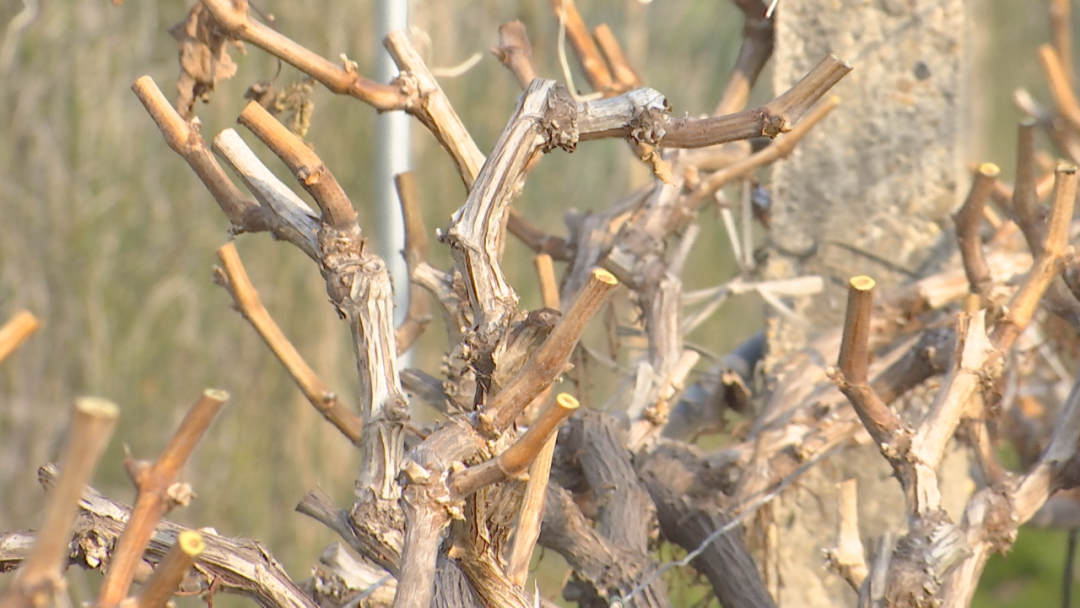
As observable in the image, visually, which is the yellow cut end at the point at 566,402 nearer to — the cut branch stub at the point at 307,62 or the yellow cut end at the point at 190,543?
the yellow cut end at the point at 190,543

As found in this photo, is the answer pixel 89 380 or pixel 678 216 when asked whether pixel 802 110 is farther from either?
pixel 89 380

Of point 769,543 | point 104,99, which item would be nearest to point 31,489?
point 104,99

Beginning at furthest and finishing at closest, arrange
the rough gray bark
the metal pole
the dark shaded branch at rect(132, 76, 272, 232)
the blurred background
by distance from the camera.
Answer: the blurred background, the rough gray bark, the metal pole, the dark shaded branch at rect(132, 76, 272, 232)

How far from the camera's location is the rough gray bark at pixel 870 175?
3.37 ft

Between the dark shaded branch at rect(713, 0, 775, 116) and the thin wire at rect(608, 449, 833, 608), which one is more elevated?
the dark shaded branch at rect(713, 0, 775, 116)

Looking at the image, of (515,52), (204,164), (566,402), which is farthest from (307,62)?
(566,402)

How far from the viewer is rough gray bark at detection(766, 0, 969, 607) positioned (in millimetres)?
1028

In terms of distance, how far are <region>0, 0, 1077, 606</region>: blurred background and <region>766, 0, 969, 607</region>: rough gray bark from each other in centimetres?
65

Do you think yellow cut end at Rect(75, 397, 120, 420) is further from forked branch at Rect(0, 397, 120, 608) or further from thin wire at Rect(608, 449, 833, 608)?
thin wire at Rect(608, 449, 833, 608)

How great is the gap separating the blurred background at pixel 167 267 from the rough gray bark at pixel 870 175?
65cm

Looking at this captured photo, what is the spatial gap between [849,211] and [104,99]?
1.60 metres

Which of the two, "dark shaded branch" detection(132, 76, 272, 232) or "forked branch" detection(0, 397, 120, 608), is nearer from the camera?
"forked branch" detection(0, 397, 120, 608)

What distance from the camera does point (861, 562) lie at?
1.93 feet

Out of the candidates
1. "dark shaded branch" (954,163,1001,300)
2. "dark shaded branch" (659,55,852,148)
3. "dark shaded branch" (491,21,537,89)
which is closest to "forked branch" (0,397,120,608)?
"dark shaded branch" (659,55,852,148)
